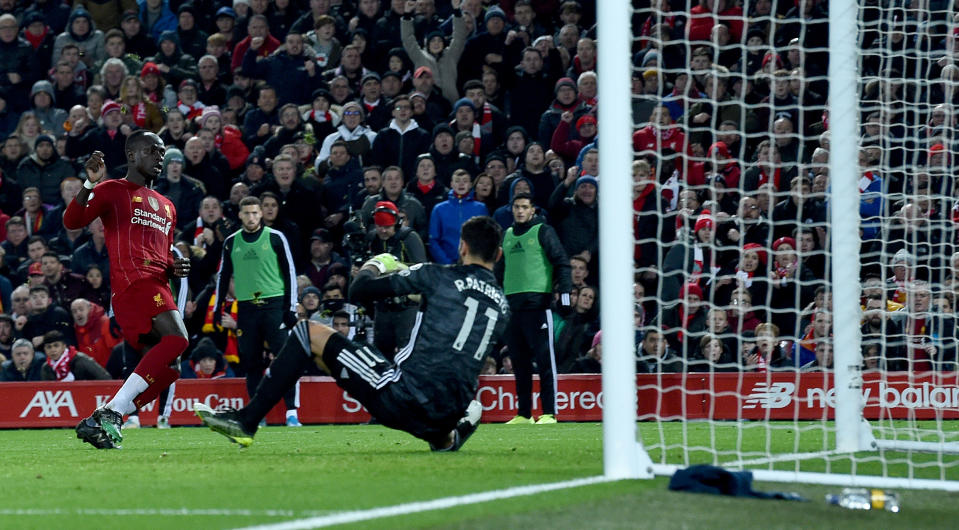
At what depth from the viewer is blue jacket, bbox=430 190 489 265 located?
50.3 feet

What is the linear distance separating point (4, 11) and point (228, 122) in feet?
17.4

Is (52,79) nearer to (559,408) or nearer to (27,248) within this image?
(27,248)

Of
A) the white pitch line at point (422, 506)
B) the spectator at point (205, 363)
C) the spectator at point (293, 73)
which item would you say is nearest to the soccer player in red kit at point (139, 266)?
the white pitch line at point (422, 506)

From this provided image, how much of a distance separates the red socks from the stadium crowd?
2478mm

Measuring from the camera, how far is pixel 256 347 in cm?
1338

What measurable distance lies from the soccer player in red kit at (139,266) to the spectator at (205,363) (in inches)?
206

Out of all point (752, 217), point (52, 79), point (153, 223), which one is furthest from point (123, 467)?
point (52, 79)

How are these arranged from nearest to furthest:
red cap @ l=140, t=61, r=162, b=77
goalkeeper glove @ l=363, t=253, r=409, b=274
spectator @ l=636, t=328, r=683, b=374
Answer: goalkeeper glove @ l=363, t=253, r=409, b=274
spectator @ l=636, t=328, r=683, b=374
red cap @ l=140, t=61, r=162, b=77

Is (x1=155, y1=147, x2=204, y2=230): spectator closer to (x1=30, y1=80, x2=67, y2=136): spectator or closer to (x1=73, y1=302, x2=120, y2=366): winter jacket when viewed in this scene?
(x1=73, y1=302, x2=120, y2=366): winter jacket

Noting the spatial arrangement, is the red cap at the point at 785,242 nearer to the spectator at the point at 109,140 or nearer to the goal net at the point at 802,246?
the goal net at the point at 802,246

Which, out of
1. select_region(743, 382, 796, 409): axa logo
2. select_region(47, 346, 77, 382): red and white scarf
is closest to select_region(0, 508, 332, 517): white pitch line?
select_region(743, 382, 796, 409): axa logo

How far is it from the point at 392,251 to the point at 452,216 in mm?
1986

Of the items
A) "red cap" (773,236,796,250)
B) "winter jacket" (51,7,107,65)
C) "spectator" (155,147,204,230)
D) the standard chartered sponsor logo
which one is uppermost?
"winter jacket" (51,7,107,65)

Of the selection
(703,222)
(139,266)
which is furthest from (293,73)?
(139,266)
